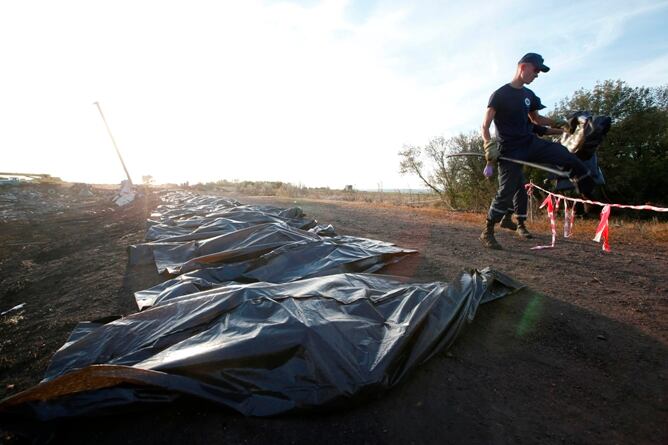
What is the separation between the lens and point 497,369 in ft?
5.32

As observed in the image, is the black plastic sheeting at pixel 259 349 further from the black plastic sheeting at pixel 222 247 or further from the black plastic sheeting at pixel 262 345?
the black plastic sheeting at pixel 222 247

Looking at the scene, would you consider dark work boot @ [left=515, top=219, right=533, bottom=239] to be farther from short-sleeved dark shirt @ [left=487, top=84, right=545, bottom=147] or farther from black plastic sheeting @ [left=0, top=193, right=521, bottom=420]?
black plastic sheeting @ [left=0, top=193, right=521, bottom=420]

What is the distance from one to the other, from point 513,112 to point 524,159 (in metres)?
0.58

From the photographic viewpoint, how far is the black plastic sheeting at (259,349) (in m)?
1.25

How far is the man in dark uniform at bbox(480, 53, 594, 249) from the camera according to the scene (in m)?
3.41

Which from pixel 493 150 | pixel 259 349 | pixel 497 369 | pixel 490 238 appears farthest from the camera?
pixel 490 238

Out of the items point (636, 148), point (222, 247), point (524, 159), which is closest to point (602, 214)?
point (524, 159)

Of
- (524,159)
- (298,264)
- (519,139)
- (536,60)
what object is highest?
(536,60)

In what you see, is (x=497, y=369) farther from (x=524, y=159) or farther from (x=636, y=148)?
(x=636, y=148)

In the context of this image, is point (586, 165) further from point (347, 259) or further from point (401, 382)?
point (401, 382)

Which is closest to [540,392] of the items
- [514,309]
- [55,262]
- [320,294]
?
[514,309]

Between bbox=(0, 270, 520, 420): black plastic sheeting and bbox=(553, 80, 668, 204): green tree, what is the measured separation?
44.8ft

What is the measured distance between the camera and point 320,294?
195cm

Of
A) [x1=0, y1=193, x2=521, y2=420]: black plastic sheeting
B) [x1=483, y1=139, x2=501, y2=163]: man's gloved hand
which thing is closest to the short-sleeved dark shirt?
[x1=483, y1=139, x2=501, y2=163]: man's gloved hand
